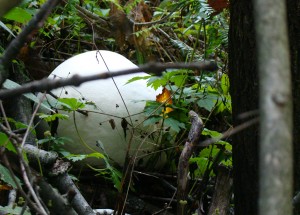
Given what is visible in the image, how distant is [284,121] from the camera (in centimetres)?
63

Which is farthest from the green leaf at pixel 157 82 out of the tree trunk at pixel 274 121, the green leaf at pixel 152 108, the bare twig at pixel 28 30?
the tree trunk at pixel 274 121

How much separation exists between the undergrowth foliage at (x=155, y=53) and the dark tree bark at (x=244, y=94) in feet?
0.35

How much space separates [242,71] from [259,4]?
1.17 metres

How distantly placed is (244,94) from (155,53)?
8.02ft

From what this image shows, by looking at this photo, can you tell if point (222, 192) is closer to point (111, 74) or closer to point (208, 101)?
point (208, 101)

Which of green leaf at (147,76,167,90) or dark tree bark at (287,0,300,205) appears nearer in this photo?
dark tree bark at (287,0,300,205)

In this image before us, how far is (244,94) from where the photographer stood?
185 cm

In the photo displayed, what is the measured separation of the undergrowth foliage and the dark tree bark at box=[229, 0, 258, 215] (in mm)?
Answer: 106

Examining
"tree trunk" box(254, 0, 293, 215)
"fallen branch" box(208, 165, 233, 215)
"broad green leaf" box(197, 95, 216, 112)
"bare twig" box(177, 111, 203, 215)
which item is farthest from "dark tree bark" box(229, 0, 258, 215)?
"tree trunk" box(254, 0, 293, 215)

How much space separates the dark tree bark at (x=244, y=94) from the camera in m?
1.80

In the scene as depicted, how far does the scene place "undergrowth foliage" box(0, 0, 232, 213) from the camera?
2.61 meters

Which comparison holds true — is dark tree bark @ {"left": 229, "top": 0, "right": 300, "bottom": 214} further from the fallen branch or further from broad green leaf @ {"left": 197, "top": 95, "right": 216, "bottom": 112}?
broad green leaf @ {"left": 197, "top": 95, "right": 216, "bottom": 112}

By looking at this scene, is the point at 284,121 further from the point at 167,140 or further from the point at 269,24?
the point at 167,140

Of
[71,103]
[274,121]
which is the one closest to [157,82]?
[71,103]
